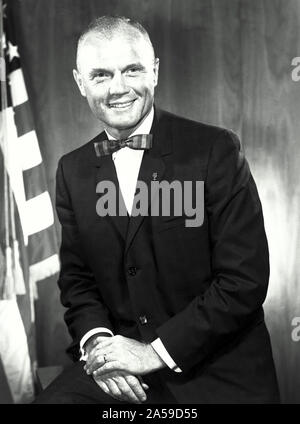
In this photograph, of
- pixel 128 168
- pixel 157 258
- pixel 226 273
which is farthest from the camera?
pixel 128 168

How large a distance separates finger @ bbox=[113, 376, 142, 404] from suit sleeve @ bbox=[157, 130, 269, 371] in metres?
0.18

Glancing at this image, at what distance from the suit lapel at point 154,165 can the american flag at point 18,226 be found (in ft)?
2.32

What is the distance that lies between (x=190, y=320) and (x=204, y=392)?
0.26m

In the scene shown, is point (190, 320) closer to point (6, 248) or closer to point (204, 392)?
point (204, 392)

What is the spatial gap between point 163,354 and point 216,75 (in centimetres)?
130

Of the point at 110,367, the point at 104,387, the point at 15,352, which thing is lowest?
the point at 15,352

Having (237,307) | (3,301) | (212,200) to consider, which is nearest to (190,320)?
(237,307)

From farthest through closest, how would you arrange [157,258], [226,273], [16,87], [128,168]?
[16,87]
[128,168]
[157,258]
[226,273]

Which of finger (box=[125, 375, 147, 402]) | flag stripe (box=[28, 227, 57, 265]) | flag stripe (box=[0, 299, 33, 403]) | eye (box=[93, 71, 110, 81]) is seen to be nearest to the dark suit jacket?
finger (box=[125, 375, 147, 402])

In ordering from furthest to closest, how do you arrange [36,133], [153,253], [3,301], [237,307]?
[36,133]
[3,301]
[153,253]
[237,307]

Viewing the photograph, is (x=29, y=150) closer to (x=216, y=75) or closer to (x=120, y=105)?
(x=120, y=105)

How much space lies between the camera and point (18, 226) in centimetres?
275

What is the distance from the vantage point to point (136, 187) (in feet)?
7.43

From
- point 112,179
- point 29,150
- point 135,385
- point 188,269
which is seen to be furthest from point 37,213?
point 135,385
